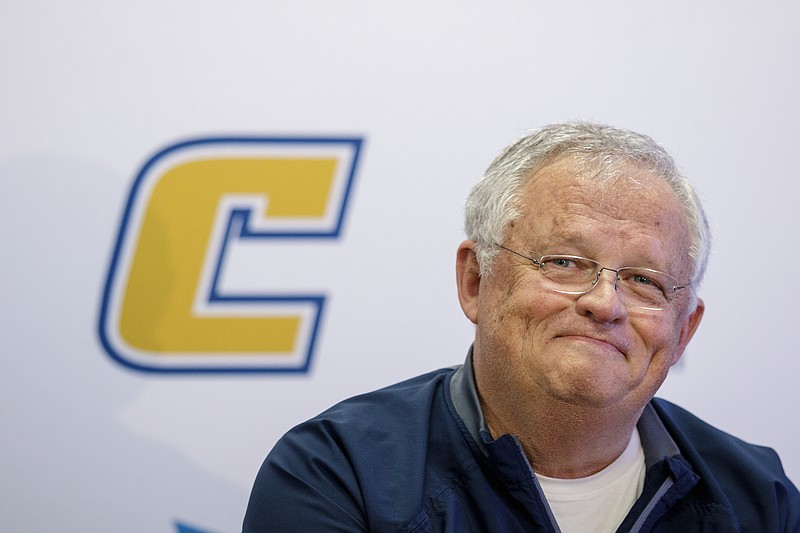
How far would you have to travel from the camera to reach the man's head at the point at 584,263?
1478mm

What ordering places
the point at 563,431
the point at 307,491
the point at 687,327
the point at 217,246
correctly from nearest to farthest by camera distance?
the point at 307,491, the point at 563,431, the point at 687,327, the point at 217,246

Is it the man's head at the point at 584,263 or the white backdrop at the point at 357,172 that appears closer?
the man's head at the point at 584,263

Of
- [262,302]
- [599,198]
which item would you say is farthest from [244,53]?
[599,198]

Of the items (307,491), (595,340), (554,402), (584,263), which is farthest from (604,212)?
(307,491)

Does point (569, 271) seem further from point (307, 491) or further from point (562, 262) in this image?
point (307, 491)

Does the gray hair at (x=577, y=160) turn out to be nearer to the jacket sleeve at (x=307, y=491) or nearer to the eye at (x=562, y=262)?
the eye at (x=562, y=262)

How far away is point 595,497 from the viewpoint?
5.32ft

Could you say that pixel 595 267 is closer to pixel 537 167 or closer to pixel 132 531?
pixel 537 167

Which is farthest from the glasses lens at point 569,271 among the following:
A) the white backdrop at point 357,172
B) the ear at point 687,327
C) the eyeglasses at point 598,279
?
the white backdrop at point 357,172

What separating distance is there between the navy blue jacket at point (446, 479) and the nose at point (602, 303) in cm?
23

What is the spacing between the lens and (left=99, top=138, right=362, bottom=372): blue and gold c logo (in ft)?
7.32

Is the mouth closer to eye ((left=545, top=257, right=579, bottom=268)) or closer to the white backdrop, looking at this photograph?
eye ((left=545, top=257, right=579, bottom=268))

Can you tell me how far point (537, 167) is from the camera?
1606 mm

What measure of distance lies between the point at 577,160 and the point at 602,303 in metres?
0.27
